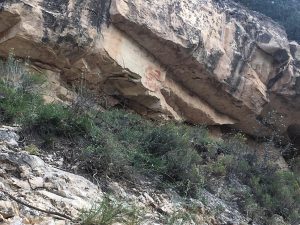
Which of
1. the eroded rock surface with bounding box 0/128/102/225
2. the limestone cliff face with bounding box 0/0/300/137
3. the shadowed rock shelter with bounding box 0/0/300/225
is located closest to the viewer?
the eroded rock surface with bounding box 0/128/102/225

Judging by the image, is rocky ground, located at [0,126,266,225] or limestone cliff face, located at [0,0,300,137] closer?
rocky ground, located at [0,126,266,225]

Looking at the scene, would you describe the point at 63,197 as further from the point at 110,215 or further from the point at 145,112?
the point at 145,112

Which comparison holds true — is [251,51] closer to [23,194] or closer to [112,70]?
[112,70]

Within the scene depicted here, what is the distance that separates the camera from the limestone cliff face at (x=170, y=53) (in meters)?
7.93

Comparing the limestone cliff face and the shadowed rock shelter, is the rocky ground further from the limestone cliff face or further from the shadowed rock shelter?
the limestone cliff face

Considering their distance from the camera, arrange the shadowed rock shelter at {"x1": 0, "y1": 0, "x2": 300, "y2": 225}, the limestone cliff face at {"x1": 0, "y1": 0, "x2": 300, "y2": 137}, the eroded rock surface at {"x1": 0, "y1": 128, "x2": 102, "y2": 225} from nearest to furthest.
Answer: the eroded rock surface at {"x1": 0, "y1": 128, "x2": 102, "y2": 225} < the shadowed rock shelter at {"x1": 0, "y1": 0, "x2": 300, "y2": 225} < the limestone cliff face at {"x1": 0, "y1": 0, "x2": 300, "y2": 137}

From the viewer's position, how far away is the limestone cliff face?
7934 mm

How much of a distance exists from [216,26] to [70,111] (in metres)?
4.98

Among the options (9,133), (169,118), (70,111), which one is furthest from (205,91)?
(9,133)

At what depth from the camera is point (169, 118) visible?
399 inches

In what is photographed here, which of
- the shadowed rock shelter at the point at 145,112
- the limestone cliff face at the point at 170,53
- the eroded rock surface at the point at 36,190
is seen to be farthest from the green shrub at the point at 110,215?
the limestone cliff face at the point at 170,53

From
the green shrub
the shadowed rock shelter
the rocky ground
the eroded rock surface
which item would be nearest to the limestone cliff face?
the shadowed rock shelter

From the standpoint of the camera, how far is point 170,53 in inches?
365

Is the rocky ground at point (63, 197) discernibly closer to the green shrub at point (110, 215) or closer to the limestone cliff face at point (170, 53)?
the green shrub at point (110, 215)
